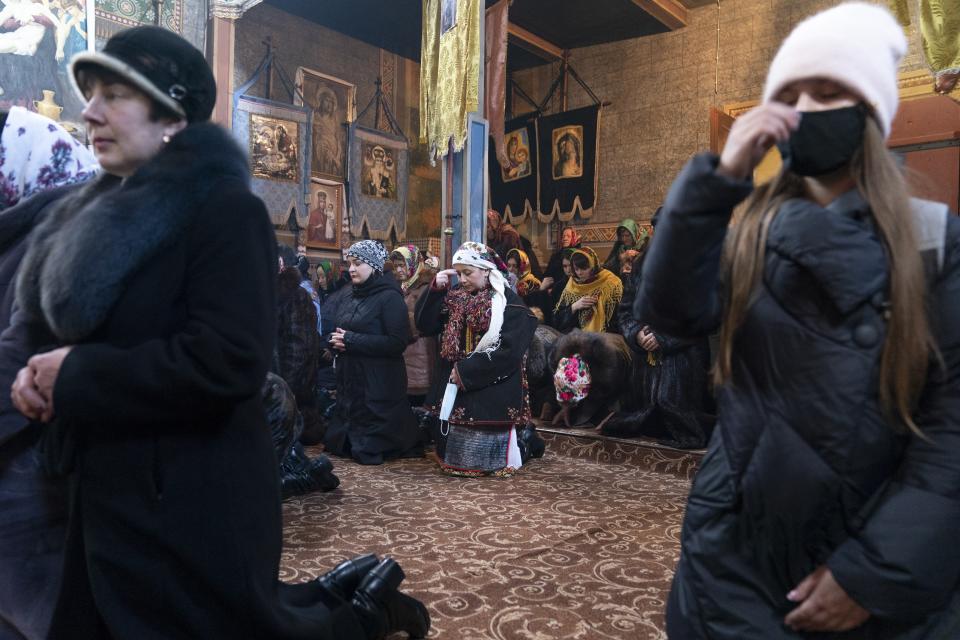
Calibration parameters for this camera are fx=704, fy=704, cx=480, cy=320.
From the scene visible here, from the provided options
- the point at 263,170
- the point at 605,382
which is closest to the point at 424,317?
the point at 605,382

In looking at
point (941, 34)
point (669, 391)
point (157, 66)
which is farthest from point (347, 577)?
point (941, 34)

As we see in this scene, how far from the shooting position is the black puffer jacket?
1.04 metres

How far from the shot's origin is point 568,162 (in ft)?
39.9

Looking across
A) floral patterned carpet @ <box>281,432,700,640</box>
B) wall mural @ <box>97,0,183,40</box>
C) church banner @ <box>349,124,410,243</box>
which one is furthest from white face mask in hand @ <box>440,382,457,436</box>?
church banner @ <box>349,124,410,243</box>

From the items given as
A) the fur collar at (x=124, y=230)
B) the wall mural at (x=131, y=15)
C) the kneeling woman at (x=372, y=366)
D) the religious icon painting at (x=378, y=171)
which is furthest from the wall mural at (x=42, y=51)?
the fur collar at (x=124, y=230)

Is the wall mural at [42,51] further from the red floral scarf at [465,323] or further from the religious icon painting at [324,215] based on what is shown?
the red floral scarf at [465,323]

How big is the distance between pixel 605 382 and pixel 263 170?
732cm

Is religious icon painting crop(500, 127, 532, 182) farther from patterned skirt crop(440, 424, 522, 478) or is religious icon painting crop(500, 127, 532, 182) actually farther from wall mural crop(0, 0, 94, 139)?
patterned skirt crop(440, 424, 522, 478)

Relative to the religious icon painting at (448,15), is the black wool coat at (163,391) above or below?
below

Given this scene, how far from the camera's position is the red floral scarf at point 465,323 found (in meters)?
5.35

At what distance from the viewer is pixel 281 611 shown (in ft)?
5.29

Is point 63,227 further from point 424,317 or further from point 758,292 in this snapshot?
point 424,317

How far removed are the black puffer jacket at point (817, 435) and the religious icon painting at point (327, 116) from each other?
12.0 meters

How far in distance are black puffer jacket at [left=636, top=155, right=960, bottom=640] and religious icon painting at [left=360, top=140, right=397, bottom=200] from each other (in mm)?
12359
